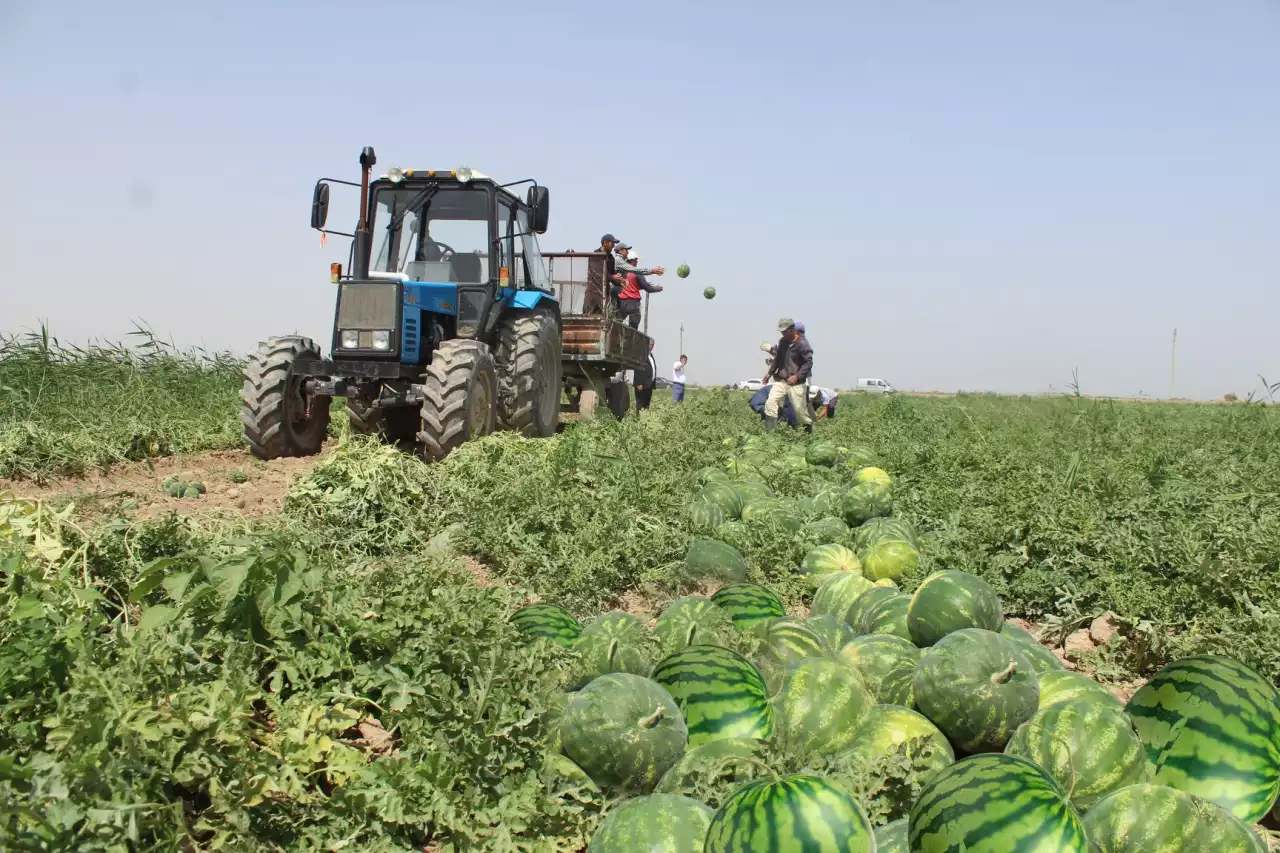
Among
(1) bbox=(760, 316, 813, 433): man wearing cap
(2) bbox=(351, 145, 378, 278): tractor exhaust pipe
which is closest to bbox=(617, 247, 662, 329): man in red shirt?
(1) bbox=(760, 316, 813, 433): man wearing cap

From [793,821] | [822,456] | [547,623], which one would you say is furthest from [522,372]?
[793,821]

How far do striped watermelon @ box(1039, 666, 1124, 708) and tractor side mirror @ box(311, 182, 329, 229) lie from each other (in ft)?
26.7

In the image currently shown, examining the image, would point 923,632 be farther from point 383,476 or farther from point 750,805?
point 383,476

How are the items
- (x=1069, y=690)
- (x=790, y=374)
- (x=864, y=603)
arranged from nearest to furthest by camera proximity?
(x=1069, y=690) → (x=864, y=603) → (x=790, y=374)

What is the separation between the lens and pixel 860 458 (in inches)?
377

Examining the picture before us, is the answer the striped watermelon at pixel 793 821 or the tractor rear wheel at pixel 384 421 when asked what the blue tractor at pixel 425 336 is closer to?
the tractor rear wheel at pixel 384 421

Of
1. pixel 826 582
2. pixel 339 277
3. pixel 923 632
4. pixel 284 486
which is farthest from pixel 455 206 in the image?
pixel 923 632

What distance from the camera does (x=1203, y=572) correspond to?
4523 millimetres

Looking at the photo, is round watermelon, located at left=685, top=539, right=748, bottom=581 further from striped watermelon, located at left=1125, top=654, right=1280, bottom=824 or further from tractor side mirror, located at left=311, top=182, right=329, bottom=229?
tractor side mirror, located at left=311, top=182, right=329, bottom=229

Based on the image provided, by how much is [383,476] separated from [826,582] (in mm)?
3104

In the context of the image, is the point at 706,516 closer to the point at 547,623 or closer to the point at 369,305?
the point at 547,623

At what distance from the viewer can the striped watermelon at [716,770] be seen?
7.97ft

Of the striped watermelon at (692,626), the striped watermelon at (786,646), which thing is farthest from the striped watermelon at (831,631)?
the striped watermelon at (692,626)

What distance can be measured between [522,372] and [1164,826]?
27.8ft
